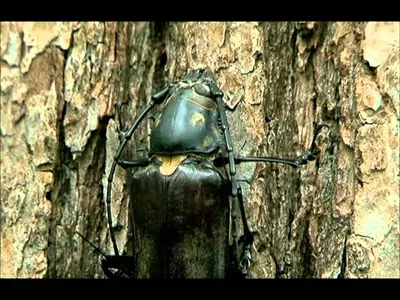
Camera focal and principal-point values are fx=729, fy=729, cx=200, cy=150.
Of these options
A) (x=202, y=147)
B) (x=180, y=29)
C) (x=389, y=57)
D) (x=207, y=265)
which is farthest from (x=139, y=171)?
(x=389, y=57)

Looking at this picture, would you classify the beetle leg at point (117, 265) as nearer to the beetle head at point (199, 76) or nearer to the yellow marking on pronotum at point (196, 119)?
the yellow marking on pronotum at point (196, 119)

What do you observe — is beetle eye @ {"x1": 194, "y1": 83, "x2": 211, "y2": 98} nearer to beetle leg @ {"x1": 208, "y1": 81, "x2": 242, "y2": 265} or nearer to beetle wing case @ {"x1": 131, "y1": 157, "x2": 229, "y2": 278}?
beetle leg @ {"x1": 208, "y1": 81, "x2": 242, "y2": 265}

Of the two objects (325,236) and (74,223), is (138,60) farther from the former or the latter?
(325,236)

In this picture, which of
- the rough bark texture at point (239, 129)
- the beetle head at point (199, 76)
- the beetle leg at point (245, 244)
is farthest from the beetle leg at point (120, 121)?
the beetle leg at point (245, 244)

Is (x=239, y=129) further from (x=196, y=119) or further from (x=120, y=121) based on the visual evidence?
(x=120, y=121)

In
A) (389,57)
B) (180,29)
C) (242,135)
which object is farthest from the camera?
(180,29)

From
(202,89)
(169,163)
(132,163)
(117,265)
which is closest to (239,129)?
(202,89)
